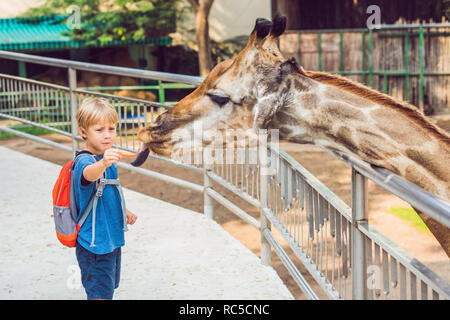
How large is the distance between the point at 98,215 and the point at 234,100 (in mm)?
908

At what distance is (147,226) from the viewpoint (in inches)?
211

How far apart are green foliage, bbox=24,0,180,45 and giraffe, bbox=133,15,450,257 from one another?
13.8 meters

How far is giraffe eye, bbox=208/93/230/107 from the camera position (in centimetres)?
323

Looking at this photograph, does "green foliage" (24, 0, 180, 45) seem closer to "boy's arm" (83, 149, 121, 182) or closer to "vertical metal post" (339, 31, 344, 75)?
"vertical metal post" (339, 31, 344, 75)

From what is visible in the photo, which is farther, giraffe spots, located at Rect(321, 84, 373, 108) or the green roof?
the green roof

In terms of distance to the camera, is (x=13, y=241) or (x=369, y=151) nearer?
(x=369, y=151)

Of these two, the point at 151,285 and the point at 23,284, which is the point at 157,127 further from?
the point at 23,284

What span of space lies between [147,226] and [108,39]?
1204cm

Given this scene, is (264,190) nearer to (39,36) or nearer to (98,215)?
(98,215)

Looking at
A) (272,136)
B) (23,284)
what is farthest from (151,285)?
(272,136)

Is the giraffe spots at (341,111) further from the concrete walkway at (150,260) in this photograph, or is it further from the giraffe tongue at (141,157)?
the concrete walkway at (150,260)

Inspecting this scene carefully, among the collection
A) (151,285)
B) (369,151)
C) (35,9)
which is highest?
(35,9)

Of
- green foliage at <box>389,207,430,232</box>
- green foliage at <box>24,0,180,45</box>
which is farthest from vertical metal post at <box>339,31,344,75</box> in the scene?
green foliage at <box>389,207,430,232</box>

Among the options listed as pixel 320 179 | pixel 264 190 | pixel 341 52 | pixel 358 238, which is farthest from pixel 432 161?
pixel 341 52
